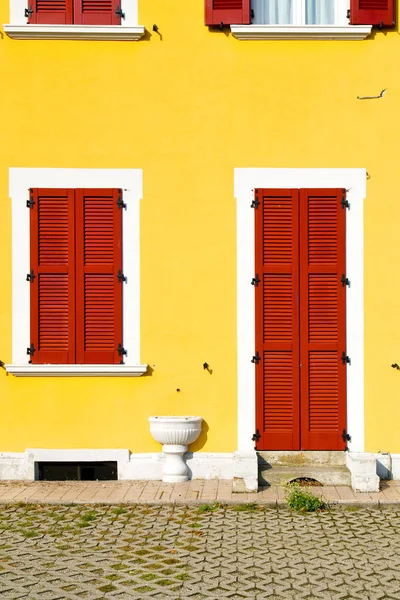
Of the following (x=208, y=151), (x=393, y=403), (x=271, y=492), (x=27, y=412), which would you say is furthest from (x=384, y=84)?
(x=27, y=412)

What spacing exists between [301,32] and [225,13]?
83cm

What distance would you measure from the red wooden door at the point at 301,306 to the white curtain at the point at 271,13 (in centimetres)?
191

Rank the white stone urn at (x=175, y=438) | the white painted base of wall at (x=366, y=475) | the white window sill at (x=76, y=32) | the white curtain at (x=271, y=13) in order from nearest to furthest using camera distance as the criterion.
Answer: the white painted base of wall at (x=366, y=475) < the white stone urn at (x=175, y=438) < the white window sill at (x=76, y=32) < the white curtain at (x=271, y=13)

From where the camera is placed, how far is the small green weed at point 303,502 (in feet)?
22.7

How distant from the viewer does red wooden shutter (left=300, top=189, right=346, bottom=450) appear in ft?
26.2

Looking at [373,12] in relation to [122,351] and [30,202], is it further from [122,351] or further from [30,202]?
[122,351]

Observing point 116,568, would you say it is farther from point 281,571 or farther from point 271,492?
point 271,492

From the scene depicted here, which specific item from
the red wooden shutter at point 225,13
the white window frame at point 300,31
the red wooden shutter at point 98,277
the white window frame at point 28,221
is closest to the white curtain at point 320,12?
the white window frame at point 300,31

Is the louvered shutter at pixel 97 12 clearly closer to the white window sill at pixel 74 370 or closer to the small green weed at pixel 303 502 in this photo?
the white window sill at pixel 74 370

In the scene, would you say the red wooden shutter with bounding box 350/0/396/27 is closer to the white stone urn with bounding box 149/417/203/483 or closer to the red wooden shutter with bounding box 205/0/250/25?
the red wooden shutter with bounding box 205/0/250/25

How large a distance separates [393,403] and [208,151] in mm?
3320

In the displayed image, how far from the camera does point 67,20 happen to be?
8.05m

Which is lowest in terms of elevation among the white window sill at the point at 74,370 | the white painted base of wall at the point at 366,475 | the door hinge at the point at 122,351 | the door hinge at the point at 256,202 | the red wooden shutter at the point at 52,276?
the white painted base of wall at the point at 366,475

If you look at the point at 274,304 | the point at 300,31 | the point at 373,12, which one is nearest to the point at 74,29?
the point at 300,31
